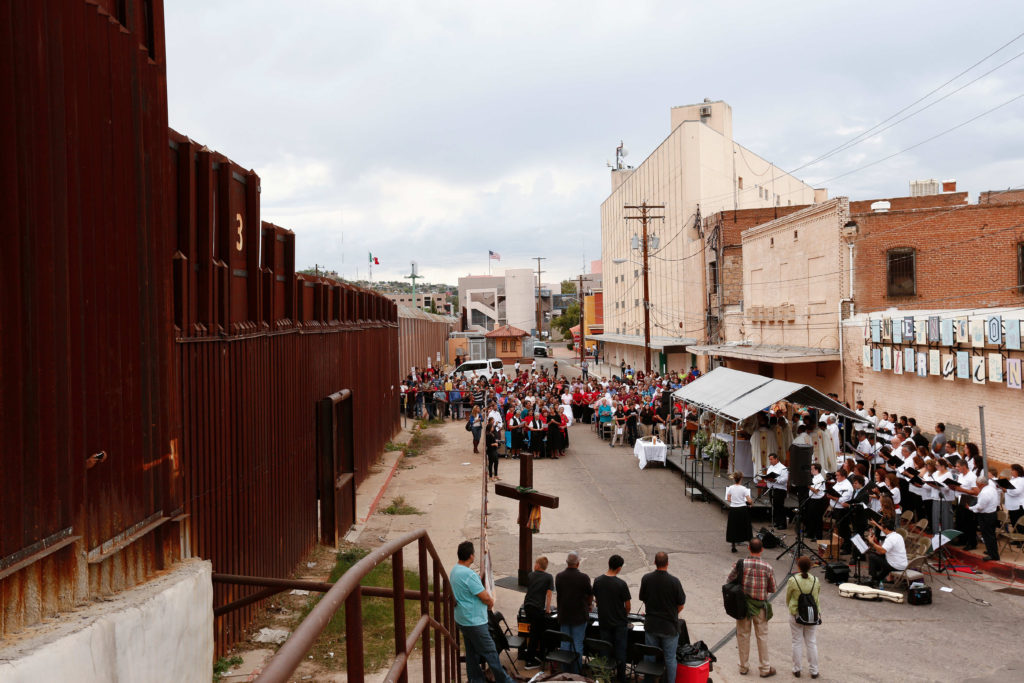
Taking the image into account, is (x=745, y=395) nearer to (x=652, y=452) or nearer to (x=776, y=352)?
(x=652, y=452)

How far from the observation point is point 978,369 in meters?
19.0

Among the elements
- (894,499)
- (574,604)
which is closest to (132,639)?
(574,604)

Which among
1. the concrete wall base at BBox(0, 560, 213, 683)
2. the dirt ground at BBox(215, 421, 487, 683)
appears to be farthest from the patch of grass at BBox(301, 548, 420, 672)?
the concrete wall base at BBox(0, 560, 213, 683)

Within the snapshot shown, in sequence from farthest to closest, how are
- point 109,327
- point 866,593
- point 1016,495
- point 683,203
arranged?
point 683,203 → point 1016,495 → point 866,593 → point 109,327

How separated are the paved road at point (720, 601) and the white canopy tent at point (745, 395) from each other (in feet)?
7.75

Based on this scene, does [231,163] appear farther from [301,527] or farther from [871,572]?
[871,572]

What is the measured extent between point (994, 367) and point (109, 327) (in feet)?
61.9

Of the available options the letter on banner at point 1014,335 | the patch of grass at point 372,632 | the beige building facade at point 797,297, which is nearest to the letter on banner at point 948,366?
the letter on banner at point 1014,335

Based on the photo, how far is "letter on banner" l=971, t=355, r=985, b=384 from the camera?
18.8 meters

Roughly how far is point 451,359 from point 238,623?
5626cm

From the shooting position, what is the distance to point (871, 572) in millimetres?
12492

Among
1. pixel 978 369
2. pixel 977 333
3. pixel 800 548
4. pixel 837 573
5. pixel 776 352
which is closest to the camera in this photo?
pixel 837 573

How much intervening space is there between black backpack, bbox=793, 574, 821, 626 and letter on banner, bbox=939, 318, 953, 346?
1332 centimetres

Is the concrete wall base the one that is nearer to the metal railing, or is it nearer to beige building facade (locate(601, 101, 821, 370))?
the metal railing
